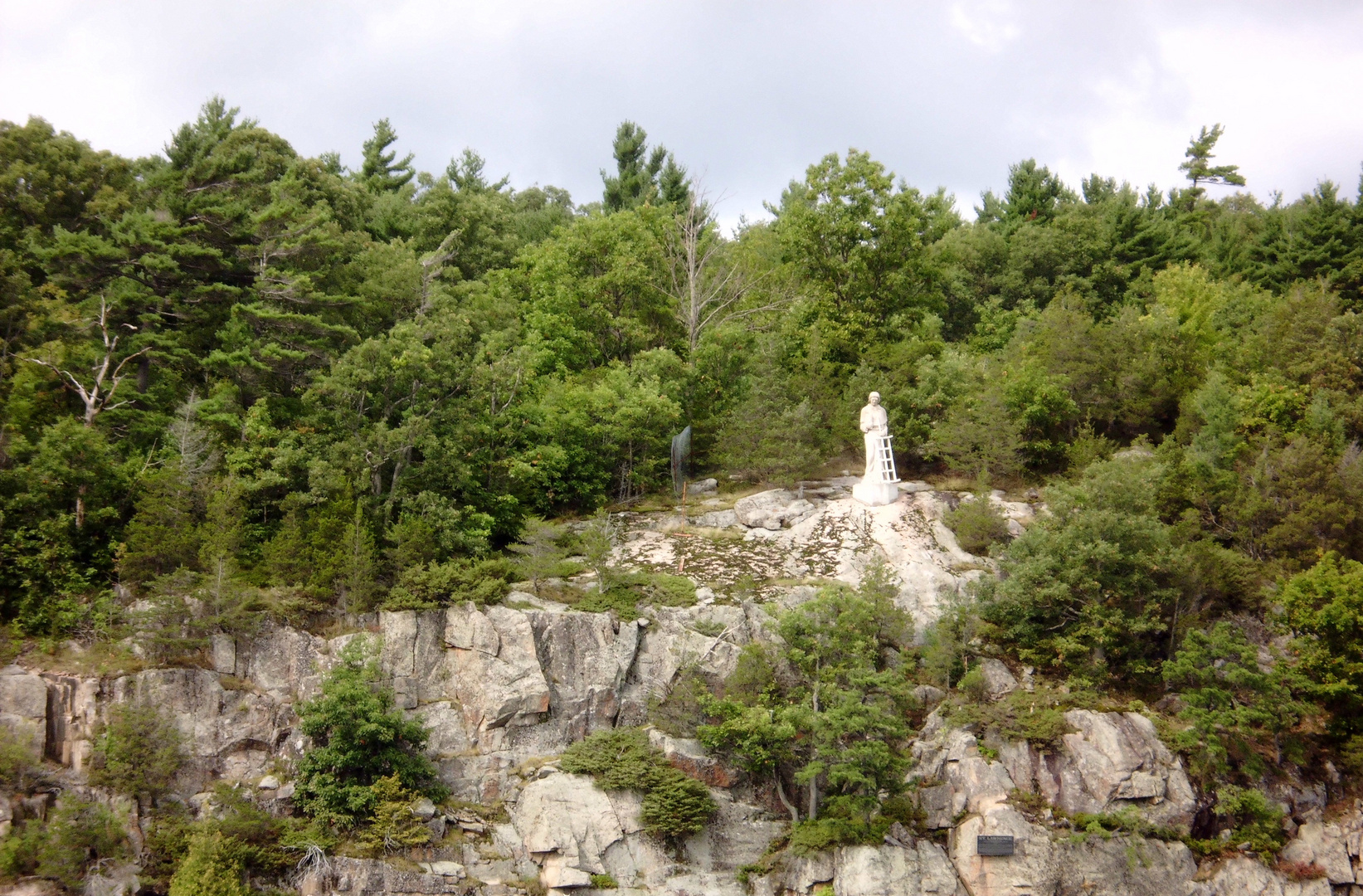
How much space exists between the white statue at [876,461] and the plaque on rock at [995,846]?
9584 mm

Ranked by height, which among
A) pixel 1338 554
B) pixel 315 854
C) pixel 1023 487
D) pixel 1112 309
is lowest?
pixel 315 854

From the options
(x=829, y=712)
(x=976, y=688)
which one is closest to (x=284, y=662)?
(x=829, y=712)

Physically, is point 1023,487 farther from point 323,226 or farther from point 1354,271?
point 323,226

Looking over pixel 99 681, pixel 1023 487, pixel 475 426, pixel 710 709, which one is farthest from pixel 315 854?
pixel 1023 487

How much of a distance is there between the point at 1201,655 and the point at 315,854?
18.2 m

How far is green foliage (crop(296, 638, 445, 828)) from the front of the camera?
69.5 feet

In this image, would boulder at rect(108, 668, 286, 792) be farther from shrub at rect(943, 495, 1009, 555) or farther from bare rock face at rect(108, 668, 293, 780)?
shrub at rect(943, 495, 1009, 555)

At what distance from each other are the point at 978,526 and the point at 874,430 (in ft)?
12.1

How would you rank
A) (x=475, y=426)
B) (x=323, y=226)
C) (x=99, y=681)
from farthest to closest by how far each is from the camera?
(x=323, y=226) → (x=475, y=426) → (x=99, y=681)

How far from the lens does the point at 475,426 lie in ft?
90.3

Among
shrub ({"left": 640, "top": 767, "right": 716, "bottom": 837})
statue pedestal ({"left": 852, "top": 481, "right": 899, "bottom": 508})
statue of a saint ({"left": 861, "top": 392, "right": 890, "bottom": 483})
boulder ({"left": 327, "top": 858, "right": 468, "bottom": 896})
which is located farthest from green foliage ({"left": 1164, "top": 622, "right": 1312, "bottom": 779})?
boulder ({"left": 327, "top": 858, "right": 468, "bottom": 896})

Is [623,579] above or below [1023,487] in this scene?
below

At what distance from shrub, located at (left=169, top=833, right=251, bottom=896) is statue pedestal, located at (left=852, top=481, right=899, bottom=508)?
16.7 meters

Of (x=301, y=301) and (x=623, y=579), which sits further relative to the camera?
(x=301, y=301)
